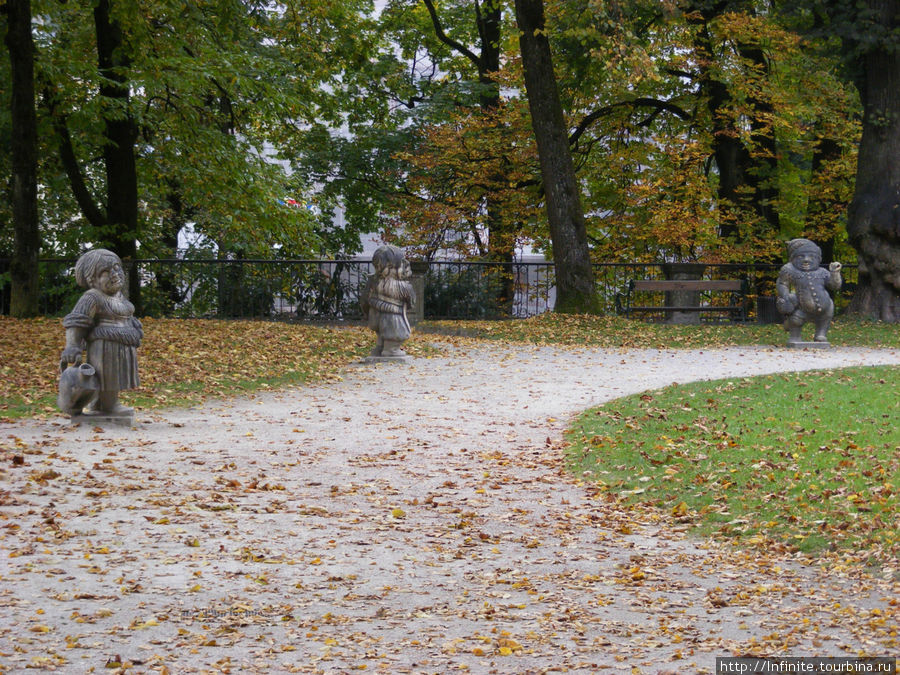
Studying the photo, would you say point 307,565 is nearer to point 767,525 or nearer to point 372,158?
point 767,525

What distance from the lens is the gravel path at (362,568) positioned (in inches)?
200

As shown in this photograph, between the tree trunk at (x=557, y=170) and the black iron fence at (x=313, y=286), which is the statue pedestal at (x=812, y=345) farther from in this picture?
the black iron fence at (x=313, y=286)

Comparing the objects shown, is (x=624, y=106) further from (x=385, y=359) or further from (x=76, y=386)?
(x=76, y=386)

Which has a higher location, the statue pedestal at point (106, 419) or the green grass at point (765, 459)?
the statue pedestal at point (106, 419)

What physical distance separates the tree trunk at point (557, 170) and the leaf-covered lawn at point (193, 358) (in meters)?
4.92

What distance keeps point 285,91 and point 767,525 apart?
19610 mm

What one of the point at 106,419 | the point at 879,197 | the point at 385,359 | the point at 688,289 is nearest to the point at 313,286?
the point at 688,289

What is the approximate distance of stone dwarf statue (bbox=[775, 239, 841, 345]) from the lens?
18703mm

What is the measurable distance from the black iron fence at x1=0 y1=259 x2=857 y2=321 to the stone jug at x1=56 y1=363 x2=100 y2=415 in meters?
14.1

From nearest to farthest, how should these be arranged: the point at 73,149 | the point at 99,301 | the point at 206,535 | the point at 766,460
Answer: the point at 206,535 → the point at 766,460 → the point at 99,301 → the point at 73,149

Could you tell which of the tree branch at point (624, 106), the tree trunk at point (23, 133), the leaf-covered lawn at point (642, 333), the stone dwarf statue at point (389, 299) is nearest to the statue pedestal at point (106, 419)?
the stone dwarf statue at point (389, 299)

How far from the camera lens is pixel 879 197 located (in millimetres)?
23531

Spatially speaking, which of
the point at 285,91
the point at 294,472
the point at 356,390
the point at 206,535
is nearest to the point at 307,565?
the point at 206,535

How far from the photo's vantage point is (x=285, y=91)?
81.0ft
